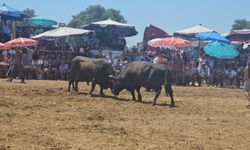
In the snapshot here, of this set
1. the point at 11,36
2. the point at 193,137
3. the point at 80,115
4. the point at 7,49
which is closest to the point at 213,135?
the point at 193,137

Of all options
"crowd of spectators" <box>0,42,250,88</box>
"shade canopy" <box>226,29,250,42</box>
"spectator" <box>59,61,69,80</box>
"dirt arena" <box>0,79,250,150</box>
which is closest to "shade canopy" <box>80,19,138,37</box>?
"crowd of spectators" <box>0,42,250,88</box>

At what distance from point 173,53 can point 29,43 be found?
371 inches

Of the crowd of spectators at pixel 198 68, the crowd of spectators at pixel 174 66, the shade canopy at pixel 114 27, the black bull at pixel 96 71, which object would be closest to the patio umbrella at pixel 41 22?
the shade canopy at pixel 114 27

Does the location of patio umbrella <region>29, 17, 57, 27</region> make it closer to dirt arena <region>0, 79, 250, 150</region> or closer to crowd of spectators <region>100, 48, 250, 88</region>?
crowd of spectators <region>100, 48, 250, 88</region>

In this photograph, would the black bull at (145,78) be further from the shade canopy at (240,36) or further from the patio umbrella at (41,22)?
the shade canopy at (240,36)

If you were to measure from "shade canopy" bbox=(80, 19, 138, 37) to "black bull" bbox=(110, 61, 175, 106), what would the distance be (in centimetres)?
1419

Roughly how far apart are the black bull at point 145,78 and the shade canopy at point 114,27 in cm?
1419

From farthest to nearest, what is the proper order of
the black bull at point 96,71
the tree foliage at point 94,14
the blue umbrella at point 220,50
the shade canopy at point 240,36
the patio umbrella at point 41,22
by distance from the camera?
1. the tree foliage at point 94,14
2. the shade canopy at point 240,36
3. the patio umbrella at point 41,22
4. the blue umbrella at point 220,50
5. the black bull at point 96,71

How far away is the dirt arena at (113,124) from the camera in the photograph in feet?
31.2

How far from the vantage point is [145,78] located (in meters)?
17.1

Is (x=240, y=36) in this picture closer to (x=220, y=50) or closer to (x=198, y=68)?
(x=220, y=50)

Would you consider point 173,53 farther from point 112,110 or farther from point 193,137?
point 193,137

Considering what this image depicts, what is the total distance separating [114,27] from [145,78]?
51.2ft

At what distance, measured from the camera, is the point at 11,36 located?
30.0 metres
